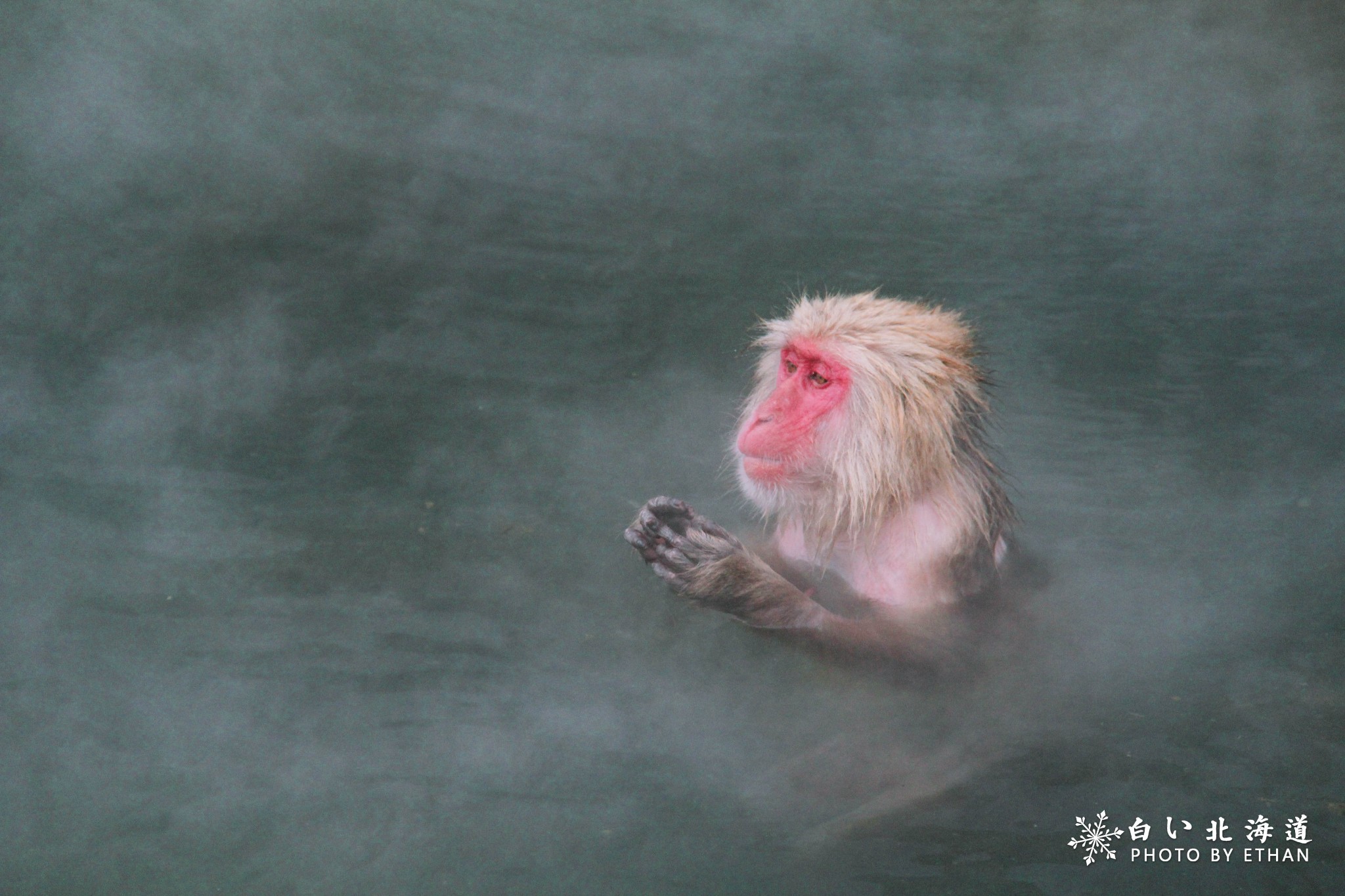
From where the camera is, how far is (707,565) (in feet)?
10.5

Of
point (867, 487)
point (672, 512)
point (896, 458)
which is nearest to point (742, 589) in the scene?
point (672, 512)

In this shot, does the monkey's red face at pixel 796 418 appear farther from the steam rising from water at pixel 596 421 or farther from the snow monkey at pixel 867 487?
the steam rising from water at pixel 596 421

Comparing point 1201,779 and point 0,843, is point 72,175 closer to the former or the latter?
point 0,843

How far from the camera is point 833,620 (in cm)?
334

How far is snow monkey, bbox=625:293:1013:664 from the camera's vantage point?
3283 millimetres

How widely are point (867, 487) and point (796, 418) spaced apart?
0.27m

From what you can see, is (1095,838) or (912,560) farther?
(912,560)

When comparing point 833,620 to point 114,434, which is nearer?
point 833,620

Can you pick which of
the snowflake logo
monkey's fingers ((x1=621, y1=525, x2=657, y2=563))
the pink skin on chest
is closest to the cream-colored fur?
the pink skin on chest

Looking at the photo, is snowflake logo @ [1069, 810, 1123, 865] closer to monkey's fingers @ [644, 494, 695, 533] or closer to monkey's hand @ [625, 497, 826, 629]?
monkey's hand @ [625, 497, 826, 629]

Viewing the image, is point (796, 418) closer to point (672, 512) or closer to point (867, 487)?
point (867, 487)

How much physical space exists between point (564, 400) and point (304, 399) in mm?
897

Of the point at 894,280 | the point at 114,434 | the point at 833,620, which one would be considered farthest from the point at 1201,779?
the point at 114,434

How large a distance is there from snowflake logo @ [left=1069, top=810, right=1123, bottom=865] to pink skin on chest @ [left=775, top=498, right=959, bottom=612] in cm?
66
